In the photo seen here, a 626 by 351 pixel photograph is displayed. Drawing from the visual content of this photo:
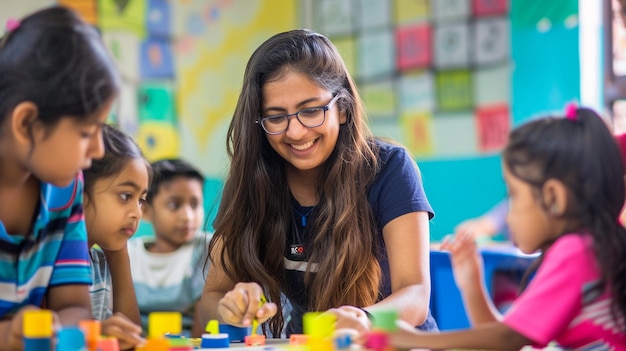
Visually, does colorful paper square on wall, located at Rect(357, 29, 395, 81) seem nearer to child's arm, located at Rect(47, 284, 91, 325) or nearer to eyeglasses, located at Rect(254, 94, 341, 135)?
eyeglasses, located at Rect(254, 94, 341, 135)

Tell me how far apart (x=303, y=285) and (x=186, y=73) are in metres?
3.08

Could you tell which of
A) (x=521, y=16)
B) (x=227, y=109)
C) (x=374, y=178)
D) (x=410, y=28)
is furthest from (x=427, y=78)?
(x=374, y=178)

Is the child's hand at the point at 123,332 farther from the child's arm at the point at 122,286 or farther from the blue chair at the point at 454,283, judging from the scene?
the blue chair at the point at 454,283

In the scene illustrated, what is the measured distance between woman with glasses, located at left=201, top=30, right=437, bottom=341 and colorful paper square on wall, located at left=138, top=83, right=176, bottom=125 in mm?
2747

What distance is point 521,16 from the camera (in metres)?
4.06

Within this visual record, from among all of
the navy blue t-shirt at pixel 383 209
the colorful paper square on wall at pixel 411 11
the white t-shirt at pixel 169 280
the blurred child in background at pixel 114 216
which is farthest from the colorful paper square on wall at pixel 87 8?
the navy blue t-shirt at pixel 383 209

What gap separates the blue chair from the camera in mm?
3226

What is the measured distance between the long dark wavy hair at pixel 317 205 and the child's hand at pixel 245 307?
0.27m

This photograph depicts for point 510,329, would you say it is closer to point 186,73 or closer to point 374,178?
point 374,178

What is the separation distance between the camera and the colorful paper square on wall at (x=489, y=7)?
13.5 ft

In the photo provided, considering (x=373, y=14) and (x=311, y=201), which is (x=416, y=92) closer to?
(x=373, y=14)

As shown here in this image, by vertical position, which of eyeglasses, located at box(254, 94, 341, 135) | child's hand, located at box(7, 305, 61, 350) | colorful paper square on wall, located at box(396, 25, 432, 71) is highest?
colorful paper square on wall, located at box(396, 25, 432, 71)

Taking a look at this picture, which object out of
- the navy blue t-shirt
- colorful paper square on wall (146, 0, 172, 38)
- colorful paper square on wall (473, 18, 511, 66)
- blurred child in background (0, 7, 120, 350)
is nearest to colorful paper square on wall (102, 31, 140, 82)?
colorful paper square on wall (146, 0, 172, 38)

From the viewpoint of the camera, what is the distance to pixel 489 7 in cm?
416
